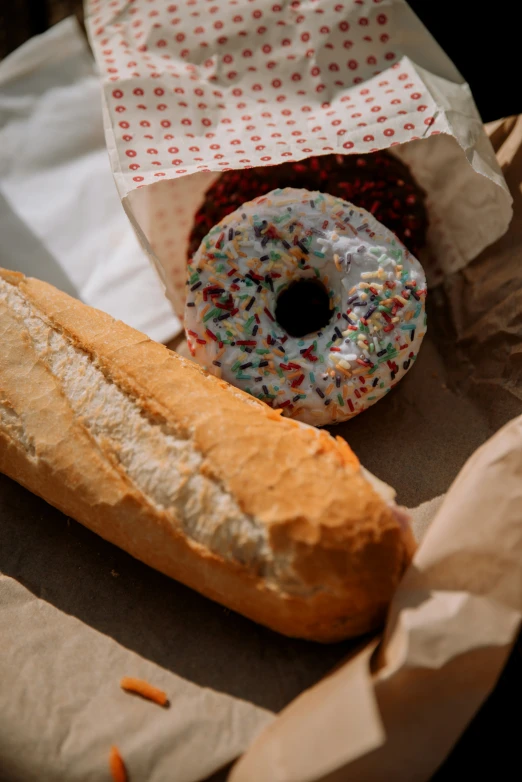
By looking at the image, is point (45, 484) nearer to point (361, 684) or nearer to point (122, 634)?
point (122, 634)

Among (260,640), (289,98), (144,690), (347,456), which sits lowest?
(260,640)

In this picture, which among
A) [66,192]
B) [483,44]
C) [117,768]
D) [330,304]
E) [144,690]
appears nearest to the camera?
[117,768]

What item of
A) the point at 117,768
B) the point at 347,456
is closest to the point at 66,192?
the point at 347,456

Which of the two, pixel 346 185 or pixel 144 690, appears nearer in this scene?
pixel 144 690

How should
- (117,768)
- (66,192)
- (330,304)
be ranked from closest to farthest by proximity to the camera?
(117,768), (330,304), (66,192)

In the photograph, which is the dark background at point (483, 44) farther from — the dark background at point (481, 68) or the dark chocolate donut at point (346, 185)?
the dark chocolate donut at point (346, 185)

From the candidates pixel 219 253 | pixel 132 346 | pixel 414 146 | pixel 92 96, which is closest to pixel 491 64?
pixel 414 146

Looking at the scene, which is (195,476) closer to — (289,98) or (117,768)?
(117,768)

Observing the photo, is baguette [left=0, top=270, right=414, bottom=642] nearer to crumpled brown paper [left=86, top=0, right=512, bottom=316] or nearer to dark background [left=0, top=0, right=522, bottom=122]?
crumpled brown paper [left=86, top=0, right=512, bottom=316]
